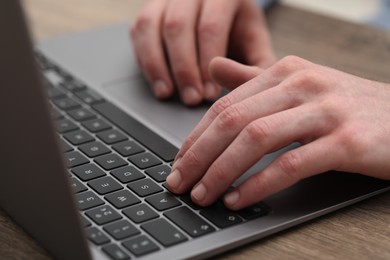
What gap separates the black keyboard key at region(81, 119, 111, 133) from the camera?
2.61ft

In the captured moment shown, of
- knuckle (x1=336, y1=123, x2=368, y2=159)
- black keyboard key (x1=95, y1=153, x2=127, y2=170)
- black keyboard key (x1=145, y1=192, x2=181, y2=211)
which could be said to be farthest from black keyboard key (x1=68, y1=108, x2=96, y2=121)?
knuckle (x1=336, y1=123, x2=368, y2=159)

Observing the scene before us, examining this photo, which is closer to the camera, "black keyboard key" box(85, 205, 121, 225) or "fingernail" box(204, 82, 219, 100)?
"black keyboard key" box(85, 205, 121, 225)

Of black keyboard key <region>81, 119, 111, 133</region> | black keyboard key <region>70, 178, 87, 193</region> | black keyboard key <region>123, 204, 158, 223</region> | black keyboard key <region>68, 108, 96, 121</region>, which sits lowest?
black keyboard key <region>68, 108, 96, 121</region>

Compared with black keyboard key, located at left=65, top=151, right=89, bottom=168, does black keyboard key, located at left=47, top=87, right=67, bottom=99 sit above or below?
below

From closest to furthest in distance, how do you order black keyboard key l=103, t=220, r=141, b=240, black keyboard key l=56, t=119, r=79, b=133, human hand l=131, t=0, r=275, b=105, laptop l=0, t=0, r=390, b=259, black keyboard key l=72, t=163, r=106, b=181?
laptop l=0, t=0, r=390, b=259 < black keyboard key l=103, t=220, r=141, b=240 < black keyboard key l=72, t=163, r=106, b=181 < black keyboard key l=56, t=119, r=79, b=133 < human hand l=131, t=0, r=275, b=105

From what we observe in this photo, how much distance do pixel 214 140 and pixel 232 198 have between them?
63mm

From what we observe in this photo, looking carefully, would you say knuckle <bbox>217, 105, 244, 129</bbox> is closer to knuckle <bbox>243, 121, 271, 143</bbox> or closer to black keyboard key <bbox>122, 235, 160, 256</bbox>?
knuckle <bbox>243, 121, 271, 143</bbox>

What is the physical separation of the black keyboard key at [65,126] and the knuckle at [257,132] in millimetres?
250

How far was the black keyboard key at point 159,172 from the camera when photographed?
68 cm

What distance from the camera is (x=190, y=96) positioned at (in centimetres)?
88

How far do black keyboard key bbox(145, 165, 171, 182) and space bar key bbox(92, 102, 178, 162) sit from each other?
20 mm

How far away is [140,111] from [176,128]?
7cm

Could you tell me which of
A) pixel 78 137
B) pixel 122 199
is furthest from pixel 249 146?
pixel 78 137

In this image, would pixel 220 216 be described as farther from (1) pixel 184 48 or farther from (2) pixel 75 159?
(1) pixel 184 48
